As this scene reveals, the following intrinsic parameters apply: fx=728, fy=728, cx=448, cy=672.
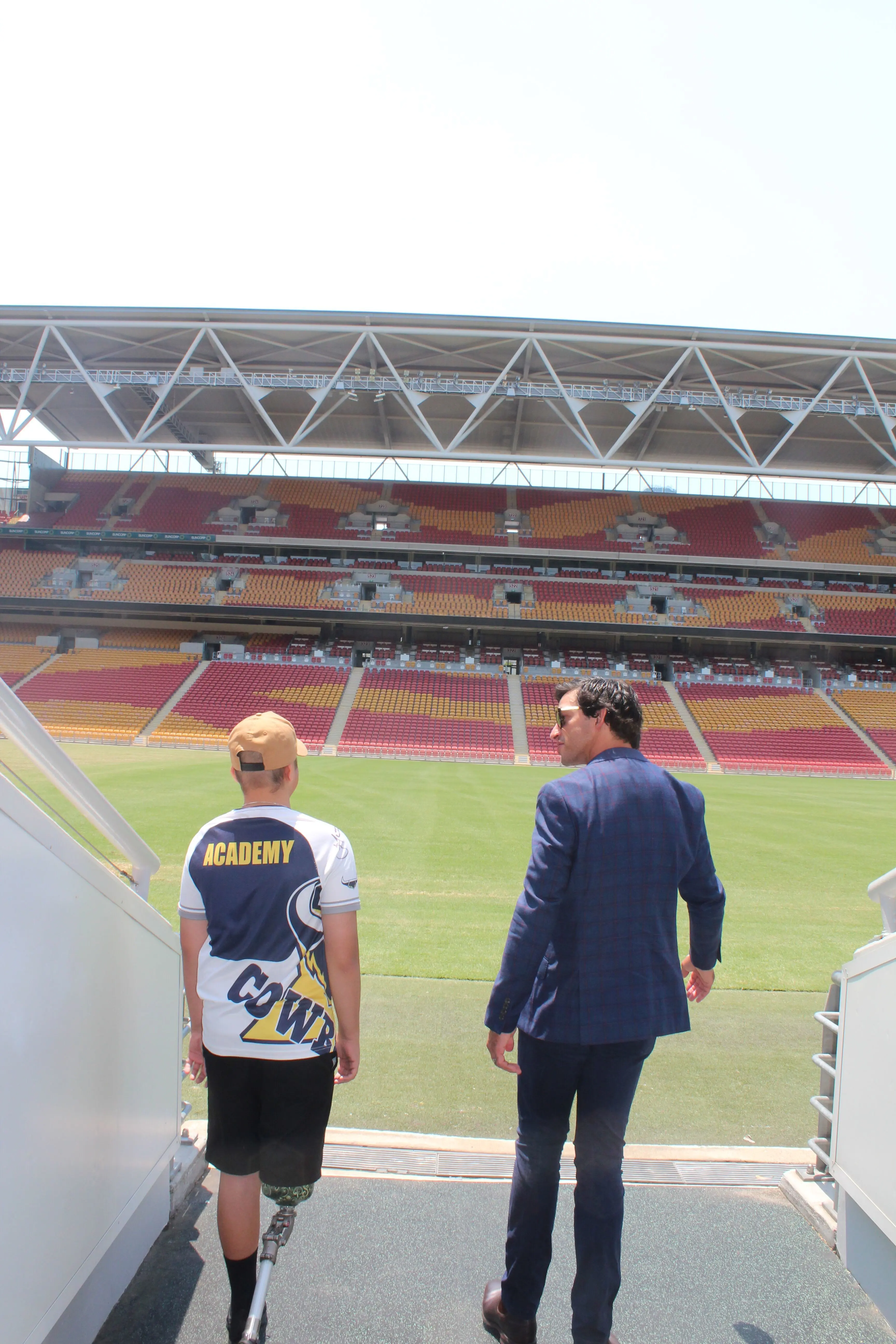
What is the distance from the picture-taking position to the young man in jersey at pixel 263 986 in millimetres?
1803

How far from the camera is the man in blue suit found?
186 cm

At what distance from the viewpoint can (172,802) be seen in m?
12.1

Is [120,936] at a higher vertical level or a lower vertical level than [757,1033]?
higher

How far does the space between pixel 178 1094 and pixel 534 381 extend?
95.6ft

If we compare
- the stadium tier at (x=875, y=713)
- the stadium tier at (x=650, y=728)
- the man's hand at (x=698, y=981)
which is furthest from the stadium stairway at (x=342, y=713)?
the man's hand at (x=698, y=981)

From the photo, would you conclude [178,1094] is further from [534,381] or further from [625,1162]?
[534,381]

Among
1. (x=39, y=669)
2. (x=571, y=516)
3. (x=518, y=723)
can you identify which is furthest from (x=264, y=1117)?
(x=571, y=516)

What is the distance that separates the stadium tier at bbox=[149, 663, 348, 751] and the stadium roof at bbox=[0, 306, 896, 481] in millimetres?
9134

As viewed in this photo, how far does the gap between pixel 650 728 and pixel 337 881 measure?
1044 inches

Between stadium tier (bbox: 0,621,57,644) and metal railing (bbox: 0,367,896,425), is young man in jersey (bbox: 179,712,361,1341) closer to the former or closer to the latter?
metal railing (bbox: 0,367,896,425)

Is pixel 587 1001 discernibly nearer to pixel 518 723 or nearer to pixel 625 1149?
pixel 625 1149

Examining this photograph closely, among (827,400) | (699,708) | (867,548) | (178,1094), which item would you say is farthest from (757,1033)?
(867,548)

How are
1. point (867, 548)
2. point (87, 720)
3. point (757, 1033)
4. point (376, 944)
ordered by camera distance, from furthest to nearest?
point (867, 548) < point (87, 720) < point (376, 944) < point (757, 1033)

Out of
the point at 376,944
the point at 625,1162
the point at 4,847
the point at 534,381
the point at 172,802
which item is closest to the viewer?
the point at 4,847
